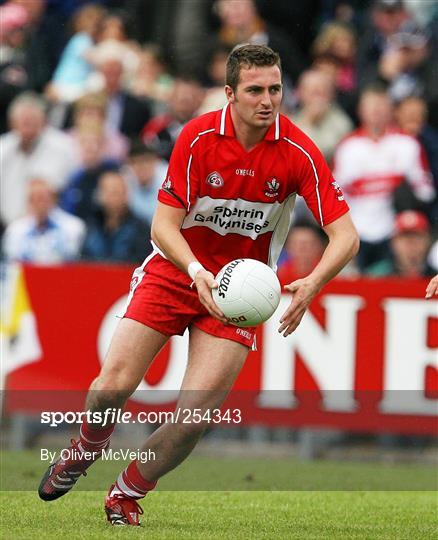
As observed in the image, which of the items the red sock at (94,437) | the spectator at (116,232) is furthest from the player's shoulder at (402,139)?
the red sock at (94,437)

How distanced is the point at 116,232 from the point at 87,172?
4.12ft

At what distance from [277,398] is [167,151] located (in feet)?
12.3

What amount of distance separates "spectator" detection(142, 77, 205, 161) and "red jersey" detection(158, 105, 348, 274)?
7274 mm

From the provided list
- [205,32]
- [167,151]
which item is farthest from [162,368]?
[205,32]

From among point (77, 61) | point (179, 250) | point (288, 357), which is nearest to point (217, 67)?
point (77, 61)

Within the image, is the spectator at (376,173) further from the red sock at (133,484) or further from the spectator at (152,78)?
the red sock at (133,484)

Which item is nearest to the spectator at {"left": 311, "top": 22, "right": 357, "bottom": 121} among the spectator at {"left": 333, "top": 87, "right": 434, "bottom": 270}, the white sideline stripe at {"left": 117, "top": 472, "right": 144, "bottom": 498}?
the spectator at {"left": 333, "top": 87, "right": 434, "bottom": 270}

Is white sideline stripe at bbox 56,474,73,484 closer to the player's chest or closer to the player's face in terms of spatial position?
the player's chest

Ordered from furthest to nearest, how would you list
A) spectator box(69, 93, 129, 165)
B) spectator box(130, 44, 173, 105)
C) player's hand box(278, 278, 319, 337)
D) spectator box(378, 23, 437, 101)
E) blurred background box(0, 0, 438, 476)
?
1. spectator box(130, 44, 173, 105)
2. spectator box(378, 23, 437, 101)
3. spectator box(69, 93, 129, 165)
4. blurred background box(0, 0, 438, 476)
5. player's hand box(278, 278, 319, 337)

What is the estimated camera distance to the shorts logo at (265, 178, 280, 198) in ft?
26.7

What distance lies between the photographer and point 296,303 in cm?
754

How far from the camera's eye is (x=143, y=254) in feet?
47.2

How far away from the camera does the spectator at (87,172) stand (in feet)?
49.9

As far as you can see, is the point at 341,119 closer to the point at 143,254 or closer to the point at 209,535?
the point at 143,254
